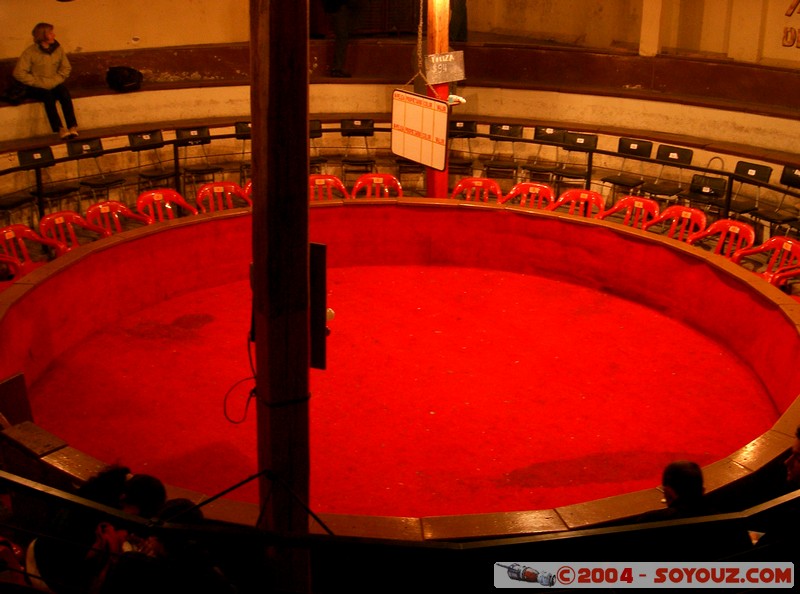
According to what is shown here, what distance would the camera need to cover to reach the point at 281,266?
13.5 ft

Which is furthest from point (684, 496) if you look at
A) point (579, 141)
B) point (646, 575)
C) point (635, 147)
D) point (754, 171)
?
point (579, 141)

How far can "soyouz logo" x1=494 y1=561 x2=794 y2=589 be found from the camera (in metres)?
3.36

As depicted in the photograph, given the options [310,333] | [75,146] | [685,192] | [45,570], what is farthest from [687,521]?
[75,146]

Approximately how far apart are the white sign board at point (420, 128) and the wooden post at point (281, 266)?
4286mm

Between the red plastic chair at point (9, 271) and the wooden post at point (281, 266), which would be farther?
the red plastic chair at point (9, 271)

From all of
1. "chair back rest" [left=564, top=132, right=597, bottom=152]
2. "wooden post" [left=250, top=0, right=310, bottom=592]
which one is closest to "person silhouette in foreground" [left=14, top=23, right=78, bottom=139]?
"chair back rest" [left=564, top=132, right=597, bottom=152]

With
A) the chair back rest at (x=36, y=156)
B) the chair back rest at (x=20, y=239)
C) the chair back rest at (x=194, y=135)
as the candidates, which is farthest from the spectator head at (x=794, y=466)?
the chair back rest at (x=194, y=135)

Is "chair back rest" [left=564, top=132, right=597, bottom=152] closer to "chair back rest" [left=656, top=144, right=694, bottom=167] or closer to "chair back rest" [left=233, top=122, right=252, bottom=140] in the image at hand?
"chair back rest" [left=656, top=144, right=694, bottom=167]

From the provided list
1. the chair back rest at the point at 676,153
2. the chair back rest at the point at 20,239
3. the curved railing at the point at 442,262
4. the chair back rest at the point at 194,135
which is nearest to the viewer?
the curved railing at the point at 442,262

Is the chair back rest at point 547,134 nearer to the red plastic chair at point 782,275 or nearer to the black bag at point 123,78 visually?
the red plastic chair at point 782,275

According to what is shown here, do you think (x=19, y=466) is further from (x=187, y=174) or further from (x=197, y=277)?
(x=187, y=174)

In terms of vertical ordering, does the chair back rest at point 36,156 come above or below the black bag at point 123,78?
below

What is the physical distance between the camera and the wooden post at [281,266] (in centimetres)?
386

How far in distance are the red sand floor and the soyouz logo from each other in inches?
91.2
